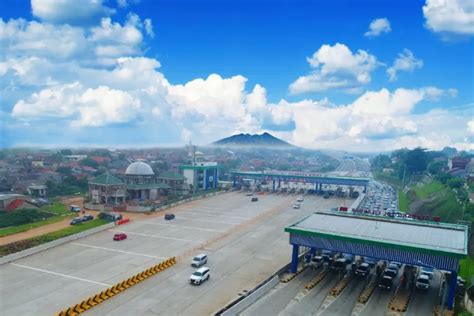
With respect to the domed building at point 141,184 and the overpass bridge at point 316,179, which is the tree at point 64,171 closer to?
the domed building at point 141,184

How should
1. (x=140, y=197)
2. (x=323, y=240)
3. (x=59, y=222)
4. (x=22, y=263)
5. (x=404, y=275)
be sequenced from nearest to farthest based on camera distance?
1. (x=323, y=240)
2. (x=404, y=275)
3. (x=22, y=263)
4. (x=59, y=222)
5. (x=140, y=197)

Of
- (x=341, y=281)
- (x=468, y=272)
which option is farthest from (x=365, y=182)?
(x=341, y=281)

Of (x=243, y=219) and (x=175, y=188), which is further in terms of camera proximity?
(x=175, y=188)

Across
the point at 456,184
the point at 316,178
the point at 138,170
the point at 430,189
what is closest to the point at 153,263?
the point at 138,170

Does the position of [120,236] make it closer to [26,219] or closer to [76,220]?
[76,220]

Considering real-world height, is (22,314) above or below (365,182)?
below

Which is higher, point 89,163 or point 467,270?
point 89,163

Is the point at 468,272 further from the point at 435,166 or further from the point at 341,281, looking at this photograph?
the point at 435,166
